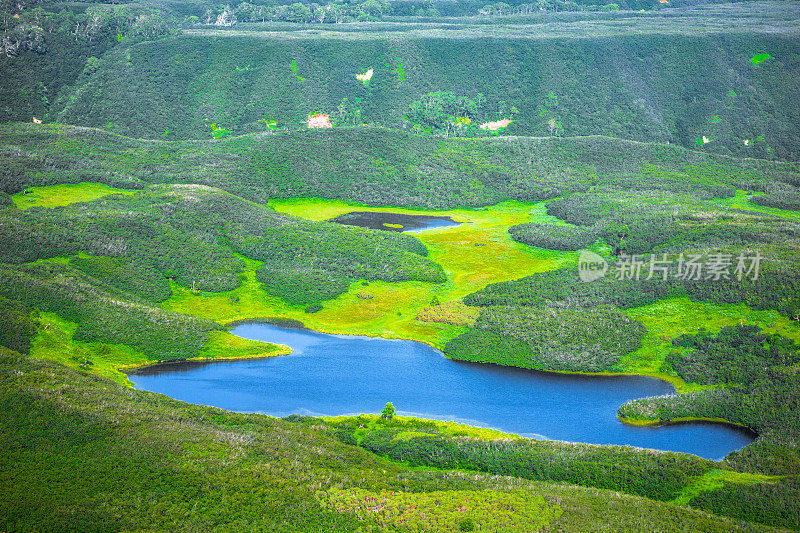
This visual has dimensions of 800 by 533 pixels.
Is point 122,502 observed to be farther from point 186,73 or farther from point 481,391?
point 186,73

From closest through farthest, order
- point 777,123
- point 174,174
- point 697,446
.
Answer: point 697,446 < point 174,174 < point 777,123

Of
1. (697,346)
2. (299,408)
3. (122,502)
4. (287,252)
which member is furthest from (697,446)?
(287,252)

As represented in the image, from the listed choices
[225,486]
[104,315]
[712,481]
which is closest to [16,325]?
[104,315]

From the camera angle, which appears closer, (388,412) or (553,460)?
(553,460)

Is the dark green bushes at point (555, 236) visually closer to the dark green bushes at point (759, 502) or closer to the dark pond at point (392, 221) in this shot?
the dark pond at point (392, 221)

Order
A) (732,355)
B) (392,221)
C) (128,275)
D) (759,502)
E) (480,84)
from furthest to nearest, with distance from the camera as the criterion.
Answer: (480,84) → (392,221) → (128,275) → (732,355) → (759,502)

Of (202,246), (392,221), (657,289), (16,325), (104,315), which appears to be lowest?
(16,325)

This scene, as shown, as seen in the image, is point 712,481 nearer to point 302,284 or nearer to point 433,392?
point 433,392
